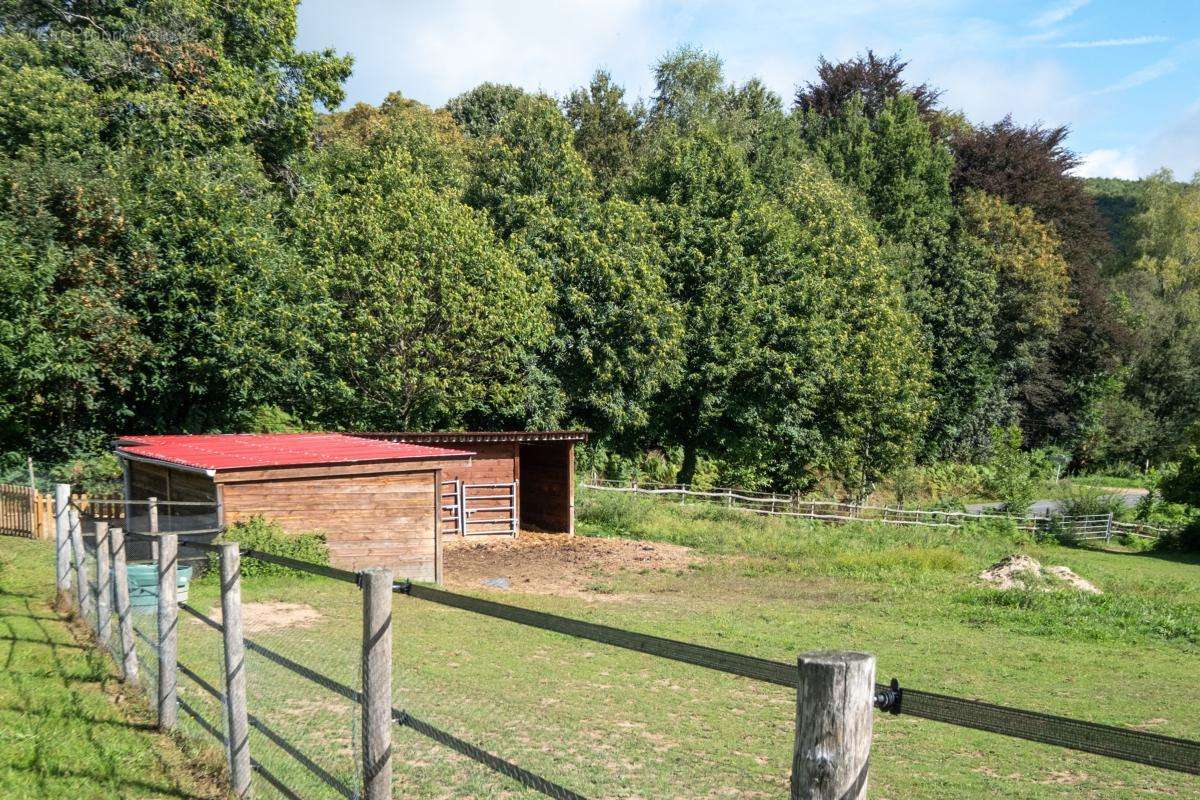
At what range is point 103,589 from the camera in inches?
334

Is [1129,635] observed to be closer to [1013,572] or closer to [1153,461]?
[1013,572]

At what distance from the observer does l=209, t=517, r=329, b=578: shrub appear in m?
16.0

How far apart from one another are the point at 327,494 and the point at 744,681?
9.31m

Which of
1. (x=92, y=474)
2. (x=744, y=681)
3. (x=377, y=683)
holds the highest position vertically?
(x=377, y=683)

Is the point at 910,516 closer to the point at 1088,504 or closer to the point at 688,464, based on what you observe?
the point at 1088,504

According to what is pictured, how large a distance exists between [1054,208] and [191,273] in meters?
50.9

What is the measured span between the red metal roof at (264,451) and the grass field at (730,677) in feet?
7.59

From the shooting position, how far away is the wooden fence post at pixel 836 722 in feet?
8.02

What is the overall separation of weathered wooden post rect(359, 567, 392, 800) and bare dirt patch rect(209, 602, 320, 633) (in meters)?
8.33

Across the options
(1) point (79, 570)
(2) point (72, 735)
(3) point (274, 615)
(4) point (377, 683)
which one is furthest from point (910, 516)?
(4) point (377, 683)

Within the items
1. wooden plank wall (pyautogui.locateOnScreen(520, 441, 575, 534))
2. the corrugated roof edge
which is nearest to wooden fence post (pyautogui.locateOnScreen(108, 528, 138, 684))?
the corrugated roof edge

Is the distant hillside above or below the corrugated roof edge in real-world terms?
above

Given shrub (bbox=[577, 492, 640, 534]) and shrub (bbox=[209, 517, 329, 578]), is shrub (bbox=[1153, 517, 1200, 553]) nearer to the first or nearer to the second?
shrub (bbox=[577, 492, 640, 534])

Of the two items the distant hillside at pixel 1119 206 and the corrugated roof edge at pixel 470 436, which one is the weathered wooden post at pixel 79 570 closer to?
the corrugated roof edge at pixel 470 436
